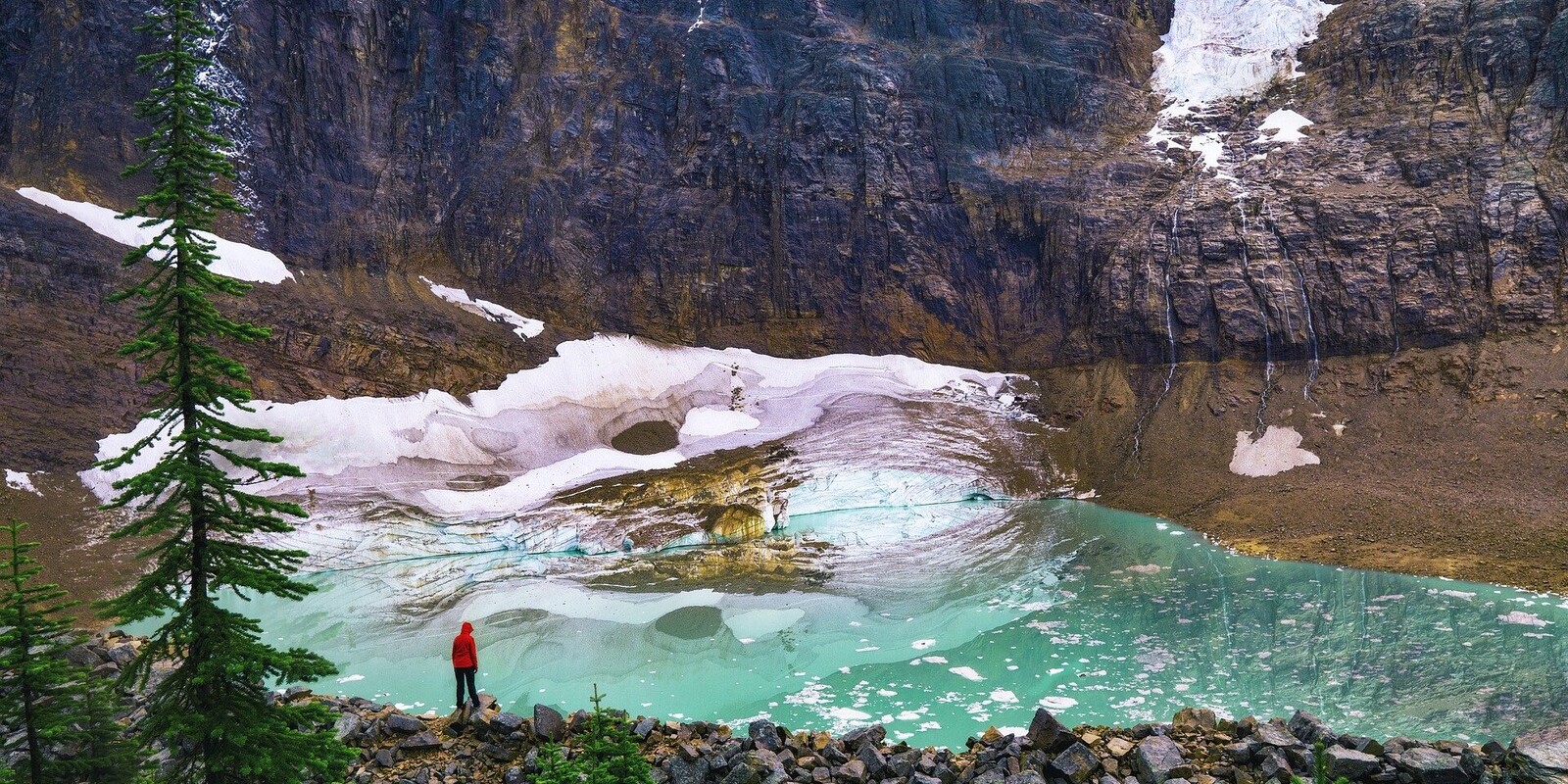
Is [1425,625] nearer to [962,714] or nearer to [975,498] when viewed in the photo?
[962,714]

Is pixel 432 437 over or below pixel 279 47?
below

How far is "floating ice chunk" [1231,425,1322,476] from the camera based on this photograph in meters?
34.2

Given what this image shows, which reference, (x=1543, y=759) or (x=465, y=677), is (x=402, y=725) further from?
(x=1543, y=759)

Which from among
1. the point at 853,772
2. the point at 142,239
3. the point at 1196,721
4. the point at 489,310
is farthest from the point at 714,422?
the point at 853,772

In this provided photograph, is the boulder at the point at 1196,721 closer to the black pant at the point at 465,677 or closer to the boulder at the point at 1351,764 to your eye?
the boulder at the point at 1351,764

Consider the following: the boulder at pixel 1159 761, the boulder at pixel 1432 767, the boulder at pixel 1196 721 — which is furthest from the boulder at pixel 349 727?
the boulder at pixel 1432 767

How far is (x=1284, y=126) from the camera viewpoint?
4522 centimetres

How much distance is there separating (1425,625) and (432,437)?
31.1 m

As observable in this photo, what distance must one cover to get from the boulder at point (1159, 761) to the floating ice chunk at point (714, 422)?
98.5 ft

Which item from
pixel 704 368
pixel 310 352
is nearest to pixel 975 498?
pixel 704 368

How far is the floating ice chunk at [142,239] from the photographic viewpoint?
37.6 m

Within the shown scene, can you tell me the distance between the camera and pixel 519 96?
4806 cm

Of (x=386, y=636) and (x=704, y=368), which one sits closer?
(x=386, y=636)

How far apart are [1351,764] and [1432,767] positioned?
2.28 ft
